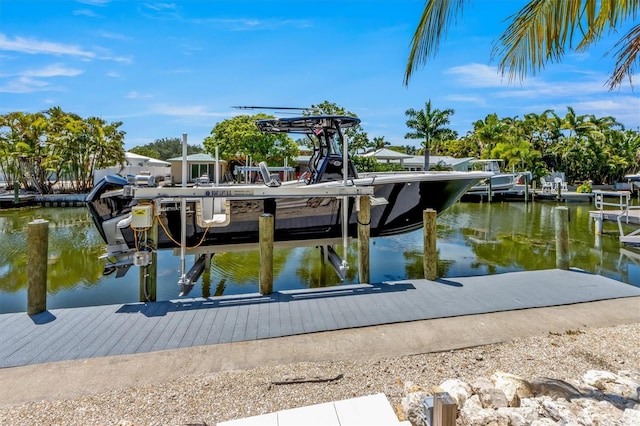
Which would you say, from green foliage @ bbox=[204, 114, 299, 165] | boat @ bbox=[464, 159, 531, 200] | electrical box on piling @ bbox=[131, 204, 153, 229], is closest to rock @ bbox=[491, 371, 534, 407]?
electrical box on piling @ bbox=[131, 204, 153, 229]

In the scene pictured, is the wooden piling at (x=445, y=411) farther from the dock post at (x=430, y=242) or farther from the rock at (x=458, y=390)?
the dock post at (x=430, y=242)

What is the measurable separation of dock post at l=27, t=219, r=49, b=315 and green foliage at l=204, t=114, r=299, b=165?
62.2 feet

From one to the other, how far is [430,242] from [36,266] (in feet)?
15.6

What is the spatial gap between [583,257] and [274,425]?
9.56 m

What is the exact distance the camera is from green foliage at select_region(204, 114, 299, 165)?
23656 millimetres

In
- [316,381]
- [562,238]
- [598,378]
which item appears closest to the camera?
[598,378]

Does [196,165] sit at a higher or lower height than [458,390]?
higher

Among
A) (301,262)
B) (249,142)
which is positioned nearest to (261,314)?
(301,262)

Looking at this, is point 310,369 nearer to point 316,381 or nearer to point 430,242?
point 316,381

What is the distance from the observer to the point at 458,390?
2.47m

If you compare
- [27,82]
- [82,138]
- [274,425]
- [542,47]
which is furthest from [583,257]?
[82,138]

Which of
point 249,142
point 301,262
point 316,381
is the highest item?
point 249,142

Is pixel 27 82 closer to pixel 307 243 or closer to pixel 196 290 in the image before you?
pixel 196 290

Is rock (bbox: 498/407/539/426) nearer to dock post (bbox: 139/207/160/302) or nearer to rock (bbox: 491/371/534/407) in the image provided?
rock (bbox: 491/371/534/407)
